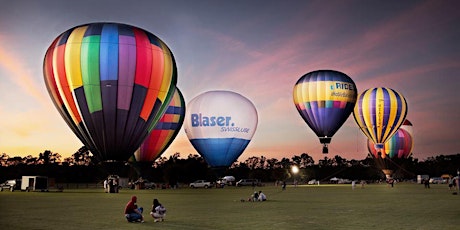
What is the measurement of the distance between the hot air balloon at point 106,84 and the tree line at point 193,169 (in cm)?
222

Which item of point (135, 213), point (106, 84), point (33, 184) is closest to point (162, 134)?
point (33, 184)

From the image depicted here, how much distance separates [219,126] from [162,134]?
6.29m

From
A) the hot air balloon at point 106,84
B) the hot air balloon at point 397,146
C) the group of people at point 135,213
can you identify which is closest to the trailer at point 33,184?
the hot air balloon at point 106,84

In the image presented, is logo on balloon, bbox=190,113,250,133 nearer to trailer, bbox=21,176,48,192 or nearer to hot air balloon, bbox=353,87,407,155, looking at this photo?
trailer, bbox=21,176,48,192

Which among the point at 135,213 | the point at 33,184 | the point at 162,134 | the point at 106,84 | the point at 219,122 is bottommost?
the point at 135,213

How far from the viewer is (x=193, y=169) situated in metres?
89.2

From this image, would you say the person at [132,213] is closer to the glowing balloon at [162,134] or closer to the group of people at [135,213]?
the group of people at [135,213]

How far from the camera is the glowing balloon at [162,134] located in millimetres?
52344

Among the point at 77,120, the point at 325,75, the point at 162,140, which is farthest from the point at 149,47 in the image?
the point at 325,75

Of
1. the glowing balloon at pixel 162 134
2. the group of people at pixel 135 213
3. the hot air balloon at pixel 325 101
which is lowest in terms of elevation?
the group of people at pixel 135 213

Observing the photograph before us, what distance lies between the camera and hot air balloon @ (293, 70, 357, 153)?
172ft

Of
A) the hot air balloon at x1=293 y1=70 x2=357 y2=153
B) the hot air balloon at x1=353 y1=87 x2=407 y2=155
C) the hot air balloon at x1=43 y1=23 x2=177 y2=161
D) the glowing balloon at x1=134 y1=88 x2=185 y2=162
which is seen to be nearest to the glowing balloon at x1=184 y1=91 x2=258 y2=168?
the glowing balloon at x1=134 y1=88 x2=185 y2=162

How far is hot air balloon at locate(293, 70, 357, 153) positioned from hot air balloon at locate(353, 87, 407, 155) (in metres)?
13.1

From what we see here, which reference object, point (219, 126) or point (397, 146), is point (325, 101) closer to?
point (219, 126)
